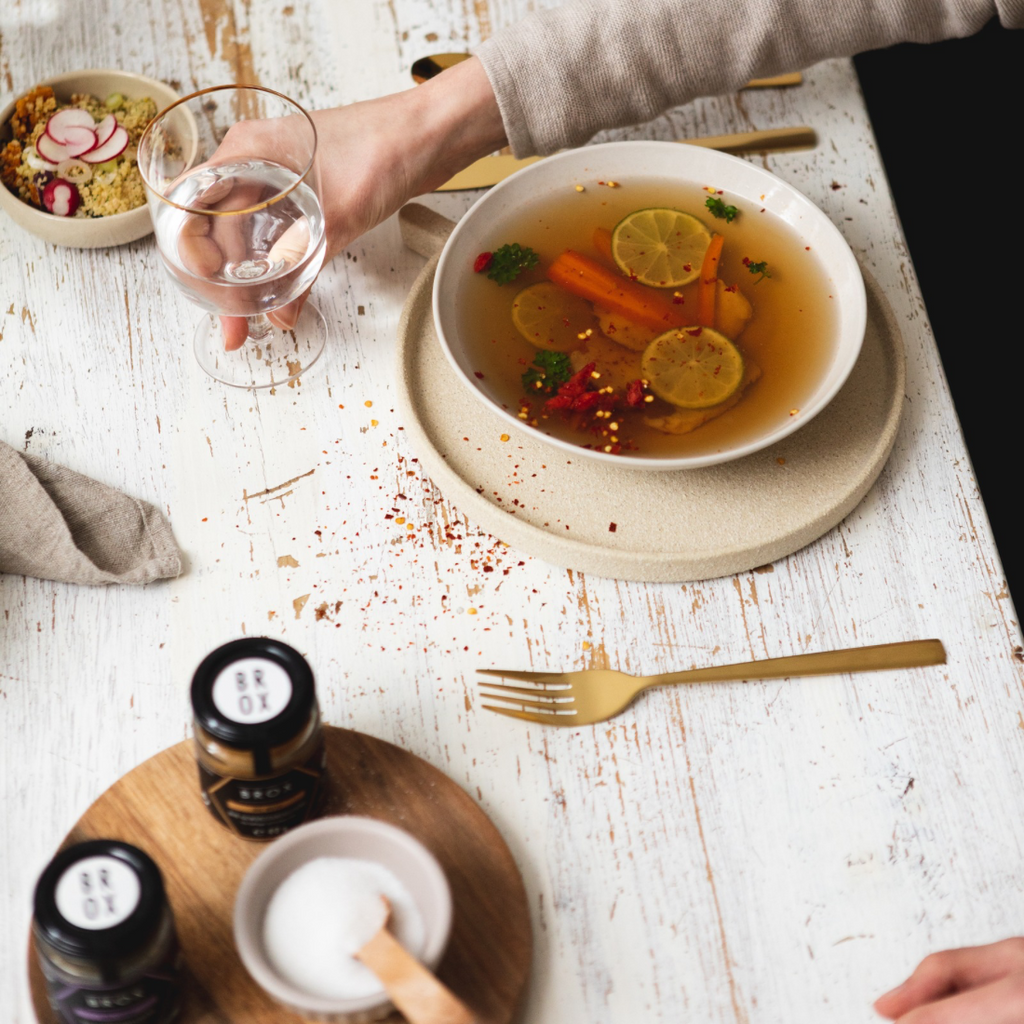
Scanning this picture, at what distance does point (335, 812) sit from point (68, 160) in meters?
0.81

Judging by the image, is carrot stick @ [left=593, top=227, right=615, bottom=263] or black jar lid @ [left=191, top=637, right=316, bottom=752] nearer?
black jar lid @ [left=191, top=637, right=316, bottom=752]

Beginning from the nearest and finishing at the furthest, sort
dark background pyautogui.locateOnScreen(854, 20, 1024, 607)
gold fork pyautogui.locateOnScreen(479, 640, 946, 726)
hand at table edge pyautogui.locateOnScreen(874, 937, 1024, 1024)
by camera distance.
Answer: hand at table edge pyautogui.locateOnScreen(874, 937, 1024, 1024) → gold fork pyautogui.locateOnScreen(479, 640, 946, 726) → dark background pyautogui.locateOnScreen(854, 20, 1024, 607)

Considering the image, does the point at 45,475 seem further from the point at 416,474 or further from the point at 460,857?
the point at 460,857

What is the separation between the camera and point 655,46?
121 cm

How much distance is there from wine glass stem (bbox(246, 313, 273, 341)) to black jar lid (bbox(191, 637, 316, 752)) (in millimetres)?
529

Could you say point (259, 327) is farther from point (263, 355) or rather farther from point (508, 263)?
point (508, 263)

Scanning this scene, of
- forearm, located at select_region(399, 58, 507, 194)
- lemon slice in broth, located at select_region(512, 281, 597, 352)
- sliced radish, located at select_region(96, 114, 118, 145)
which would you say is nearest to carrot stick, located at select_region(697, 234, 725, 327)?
lemon slice in broth, located at select_region(512, 281, 597, 352)

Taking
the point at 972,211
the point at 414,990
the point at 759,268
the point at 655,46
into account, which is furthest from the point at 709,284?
the point at 972,211

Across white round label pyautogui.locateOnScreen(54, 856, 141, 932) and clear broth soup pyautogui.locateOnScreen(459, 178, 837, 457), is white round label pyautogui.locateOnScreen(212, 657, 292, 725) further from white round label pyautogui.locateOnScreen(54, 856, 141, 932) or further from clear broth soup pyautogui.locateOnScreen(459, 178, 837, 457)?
clear broth soup pyautogui.locateOnScreen(459, 178, 837, 457)

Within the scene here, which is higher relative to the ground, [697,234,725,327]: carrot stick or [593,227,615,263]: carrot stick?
[593,227,615,263]: carrot stick

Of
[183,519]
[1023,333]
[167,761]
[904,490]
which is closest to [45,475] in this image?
[183,519]

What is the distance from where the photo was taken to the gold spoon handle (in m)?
0.94

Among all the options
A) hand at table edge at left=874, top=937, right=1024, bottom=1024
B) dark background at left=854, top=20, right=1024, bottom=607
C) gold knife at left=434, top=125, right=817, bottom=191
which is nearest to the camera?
hand at table edge at left=874, top=937, right=1024, bottom=1024

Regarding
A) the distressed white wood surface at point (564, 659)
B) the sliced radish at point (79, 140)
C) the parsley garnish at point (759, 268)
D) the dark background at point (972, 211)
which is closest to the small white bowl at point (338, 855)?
the distressed white wood surface at point (564, 659)
